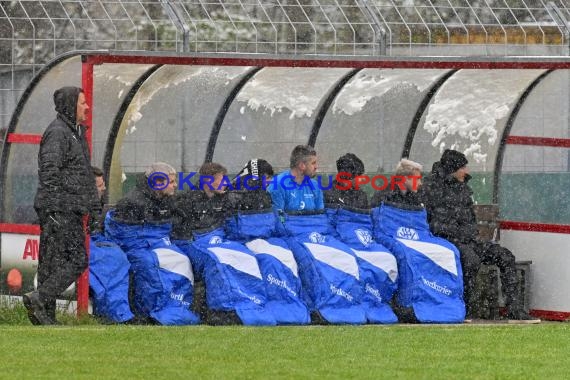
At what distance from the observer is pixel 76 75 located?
1338cm

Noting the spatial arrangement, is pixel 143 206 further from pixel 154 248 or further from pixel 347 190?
pixel 347 190

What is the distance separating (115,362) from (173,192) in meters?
3.50

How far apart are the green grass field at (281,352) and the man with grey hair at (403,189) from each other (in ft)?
5.31

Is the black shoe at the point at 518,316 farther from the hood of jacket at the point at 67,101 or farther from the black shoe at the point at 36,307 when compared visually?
the hood of jacket at the point at 67,101

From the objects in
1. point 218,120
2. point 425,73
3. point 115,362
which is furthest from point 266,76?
point 115,362

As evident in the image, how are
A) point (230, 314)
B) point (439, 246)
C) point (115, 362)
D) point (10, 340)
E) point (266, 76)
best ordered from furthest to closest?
point (266, 76)
point (439, 246)
point (230, 314)
point (10, 340)
point (115, 362)

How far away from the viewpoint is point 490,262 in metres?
14.7

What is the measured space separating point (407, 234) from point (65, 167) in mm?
3206

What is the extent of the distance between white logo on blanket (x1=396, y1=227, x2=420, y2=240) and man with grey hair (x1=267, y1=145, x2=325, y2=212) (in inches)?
28.5

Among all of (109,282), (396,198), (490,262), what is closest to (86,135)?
(109,282)

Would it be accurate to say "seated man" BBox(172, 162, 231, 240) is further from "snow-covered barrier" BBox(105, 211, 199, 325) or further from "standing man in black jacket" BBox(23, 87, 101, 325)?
"standing man in black jacket" BBox(23, 87, 101, 325)

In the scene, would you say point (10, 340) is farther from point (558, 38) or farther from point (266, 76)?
point (558, 38)

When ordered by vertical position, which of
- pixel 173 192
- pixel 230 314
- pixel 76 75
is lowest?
pixel 230 314

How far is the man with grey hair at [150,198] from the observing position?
13.2 m
